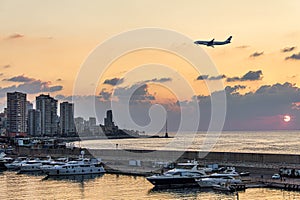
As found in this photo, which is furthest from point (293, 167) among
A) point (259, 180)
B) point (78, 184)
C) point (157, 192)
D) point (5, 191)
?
point (5, 191)

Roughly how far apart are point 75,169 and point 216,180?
24.5 m

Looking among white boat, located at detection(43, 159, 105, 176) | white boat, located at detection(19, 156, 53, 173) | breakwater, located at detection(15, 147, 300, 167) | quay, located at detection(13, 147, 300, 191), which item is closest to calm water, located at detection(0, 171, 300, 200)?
white boat, located at detection(43, 159, 105, 176)

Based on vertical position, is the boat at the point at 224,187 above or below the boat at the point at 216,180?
below

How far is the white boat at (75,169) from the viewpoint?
229ft

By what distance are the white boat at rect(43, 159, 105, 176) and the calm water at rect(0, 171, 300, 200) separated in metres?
1.96

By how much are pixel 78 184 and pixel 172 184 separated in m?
12.5

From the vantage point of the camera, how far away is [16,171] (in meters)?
79.3

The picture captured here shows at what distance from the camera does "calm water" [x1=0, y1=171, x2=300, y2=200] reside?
1890 inches

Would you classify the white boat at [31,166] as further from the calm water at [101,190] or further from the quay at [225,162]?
the quay at [225,162]

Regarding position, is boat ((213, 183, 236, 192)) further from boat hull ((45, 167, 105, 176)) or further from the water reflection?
boat hull ((45, 167, 105, 176))

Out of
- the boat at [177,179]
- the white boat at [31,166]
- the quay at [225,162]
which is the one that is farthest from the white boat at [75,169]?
the boat at [177,179]

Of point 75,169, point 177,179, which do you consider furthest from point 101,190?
point 75,169

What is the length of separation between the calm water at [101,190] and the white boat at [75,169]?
196 cm

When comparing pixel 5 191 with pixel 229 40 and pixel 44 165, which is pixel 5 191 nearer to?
pixel 44 165
